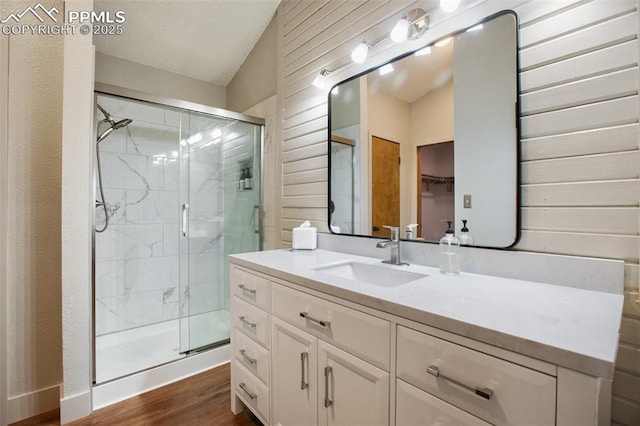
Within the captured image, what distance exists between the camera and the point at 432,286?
39.7 inches

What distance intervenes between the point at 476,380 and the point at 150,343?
8.45 feet

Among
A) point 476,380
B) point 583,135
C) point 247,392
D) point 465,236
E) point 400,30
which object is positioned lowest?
point 247,392

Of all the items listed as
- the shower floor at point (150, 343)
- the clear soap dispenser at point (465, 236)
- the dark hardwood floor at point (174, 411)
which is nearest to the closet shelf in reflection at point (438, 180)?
the clear soap dispenser at point (465, 236)

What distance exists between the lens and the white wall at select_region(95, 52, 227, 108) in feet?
8.20

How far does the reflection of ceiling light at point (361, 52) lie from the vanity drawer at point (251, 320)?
4.73 ft

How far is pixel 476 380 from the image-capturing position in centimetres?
68

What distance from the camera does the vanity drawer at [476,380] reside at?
0.60 meters

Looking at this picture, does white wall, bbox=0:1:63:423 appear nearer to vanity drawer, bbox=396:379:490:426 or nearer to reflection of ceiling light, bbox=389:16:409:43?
reflection of ceiling light, bbox=389:16:409:43

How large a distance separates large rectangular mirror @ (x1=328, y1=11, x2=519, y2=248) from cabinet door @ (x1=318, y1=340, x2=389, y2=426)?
2.31 ft

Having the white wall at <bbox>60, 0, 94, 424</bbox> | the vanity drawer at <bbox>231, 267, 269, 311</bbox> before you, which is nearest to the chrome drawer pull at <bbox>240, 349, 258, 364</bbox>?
the vanity drawer at <bbox>231, 267, 269, 311</bbox>

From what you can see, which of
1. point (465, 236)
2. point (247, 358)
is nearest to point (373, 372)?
point (465, 236)

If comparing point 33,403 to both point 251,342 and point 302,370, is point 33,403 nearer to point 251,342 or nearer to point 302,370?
point 251,342

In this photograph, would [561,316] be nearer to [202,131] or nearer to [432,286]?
[432,286]

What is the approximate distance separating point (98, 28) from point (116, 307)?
228cm
